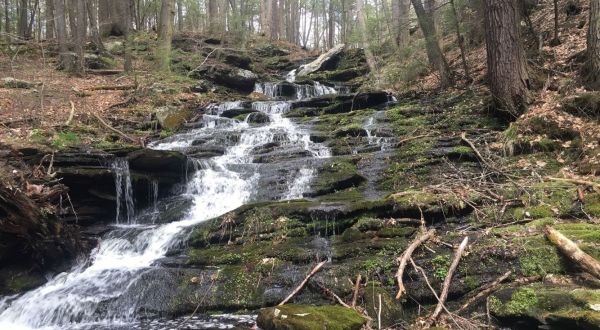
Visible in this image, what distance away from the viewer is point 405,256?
5992 millimetres

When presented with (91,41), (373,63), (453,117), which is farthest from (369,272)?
(91,41)

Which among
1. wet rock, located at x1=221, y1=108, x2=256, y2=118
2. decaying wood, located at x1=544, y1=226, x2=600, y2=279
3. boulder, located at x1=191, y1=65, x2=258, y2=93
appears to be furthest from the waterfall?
boulder, located at x1=191, y1=65, x2=258, y2=93

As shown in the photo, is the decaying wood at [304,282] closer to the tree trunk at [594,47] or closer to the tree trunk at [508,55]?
the tree trunk at [508,55]

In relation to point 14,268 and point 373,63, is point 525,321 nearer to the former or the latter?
point 14,268

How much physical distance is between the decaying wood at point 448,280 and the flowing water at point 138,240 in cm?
233

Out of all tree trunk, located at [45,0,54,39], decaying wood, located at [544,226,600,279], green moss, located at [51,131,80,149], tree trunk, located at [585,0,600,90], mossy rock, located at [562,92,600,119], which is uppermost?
tree trunk, located at [45,0,54,39]

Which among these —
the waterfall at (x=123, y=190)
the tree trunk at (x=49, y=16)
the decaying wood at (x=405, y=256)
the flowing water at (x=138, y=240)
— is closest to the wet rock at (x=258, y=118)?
the flowing water at (x=138, y=240)

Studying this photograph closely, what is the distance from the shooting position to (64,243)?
26.4 feet

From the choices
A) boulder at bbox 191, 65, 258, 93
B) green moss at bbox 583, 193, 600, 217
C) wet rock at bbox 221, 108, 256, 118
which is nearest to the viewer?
green moss at bbox 583, 193, 600, 217

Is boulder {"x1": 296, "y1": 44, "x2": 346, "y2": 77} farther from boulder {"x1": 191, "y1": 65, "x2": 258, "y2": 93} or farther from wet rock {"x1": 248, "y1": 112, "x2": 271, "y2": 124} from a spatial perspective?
wet rock {"x1": 248, "y1": 112, "x2": 271, "y2": 124}

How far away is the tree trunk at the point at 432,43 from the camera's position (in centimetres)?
1370

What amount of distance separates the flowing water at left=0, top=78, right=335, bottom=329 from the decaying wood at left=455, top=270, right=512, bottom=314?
8.74 ft

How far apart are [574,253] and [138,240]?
6.88 meters

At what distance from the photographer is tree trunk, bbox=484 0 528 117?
9961mm
